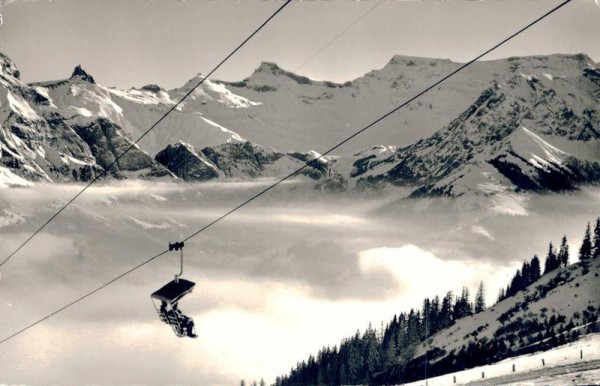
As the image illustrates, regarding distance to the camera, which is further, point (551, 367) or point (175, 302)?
point (551, 367)

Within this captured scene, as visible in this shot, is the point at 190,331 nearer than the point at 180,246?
No

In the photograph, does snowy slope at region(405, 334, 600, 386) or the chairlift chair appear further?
snowy slope at region(405, 334, 600, 386)

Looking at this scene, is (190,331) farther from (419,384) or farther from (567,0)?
(419,384)

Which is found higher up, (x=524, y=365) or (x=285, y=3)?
(x=285, y=3)

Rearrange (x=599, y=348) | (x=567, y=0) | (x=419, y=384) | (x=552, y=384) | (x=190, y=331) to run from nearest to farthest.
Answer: (x=567, y=0) < (x=190, y=331) < (x=552, y=384) < (x=419, y=384) < (x=599, y=348)

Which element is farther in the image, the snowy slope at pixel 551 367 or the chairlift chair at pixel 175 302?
the snowy slope at pixel 551 367

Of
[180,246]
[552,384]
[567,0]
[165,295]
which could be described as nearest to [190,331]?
[165,295]

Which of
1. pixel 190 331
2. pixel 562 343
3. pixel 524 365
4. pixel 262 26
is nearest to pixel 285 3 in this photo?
pixel 262 26

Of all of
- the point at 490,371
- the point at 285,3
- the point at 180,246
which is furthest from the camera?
the point at 490,371

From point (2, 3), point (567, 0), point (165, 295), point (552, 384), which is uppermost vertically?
point (2, 3)
